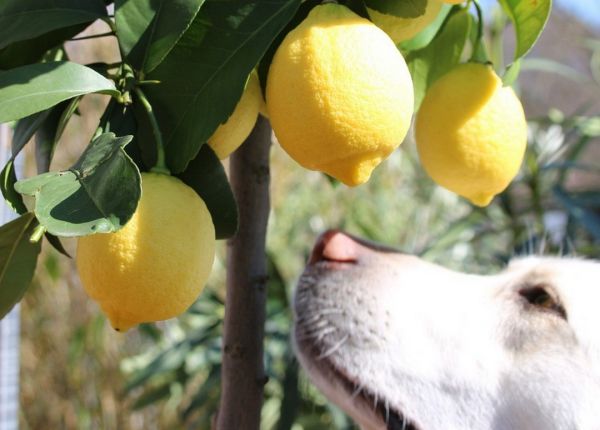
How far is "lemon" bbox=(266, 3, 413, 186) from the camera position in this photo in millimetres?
535

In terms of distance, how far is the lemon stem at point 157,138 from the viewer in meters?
0.55

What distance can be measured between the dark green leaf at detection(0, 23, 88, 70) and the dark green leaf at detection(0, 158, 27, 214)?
93mm

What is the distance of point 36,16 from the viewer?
57 centimetres

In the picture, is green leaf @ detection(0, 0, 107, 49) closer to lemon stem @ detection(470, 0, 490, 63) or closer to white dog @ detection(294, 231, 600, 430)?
lemon stem @ detection(470, 0, 490, 63)

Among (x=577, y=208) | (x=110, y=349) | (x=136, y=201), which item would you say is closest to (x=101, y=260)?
(x=136, y=201)

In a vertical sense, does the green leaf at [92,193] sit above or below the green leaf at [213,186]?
above

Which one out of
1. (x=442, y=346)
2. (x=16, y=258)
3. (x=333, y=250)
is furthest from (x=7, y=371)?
(x=16, y=258)

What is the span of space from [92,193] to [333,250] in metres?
0.75

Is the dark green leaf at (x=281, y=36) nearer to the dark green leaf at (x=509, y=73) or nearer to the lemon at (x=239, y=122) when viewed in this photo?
the lemon at (x=239, y=122)

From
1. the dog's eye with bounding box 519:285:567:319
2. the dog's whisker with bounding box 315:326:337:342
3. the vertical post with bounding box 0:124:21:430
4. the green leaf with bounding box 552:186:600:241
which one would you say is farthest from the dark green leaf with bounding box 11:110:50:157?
the green leaf with bounding box 552:186:600:241

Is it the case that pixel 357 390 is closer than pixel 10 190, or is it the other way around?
pixel 10 190

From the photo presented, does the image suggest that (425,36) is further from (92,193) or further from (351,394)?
(351,394)

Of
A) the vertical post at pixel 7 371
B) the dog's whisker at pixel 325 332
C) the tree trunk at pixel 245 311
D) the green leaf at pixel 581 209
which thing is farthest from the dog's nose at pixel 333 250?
the green leaf at pixel 581 209

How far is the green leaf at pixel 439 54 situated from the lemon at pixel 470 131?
1.5 inches
